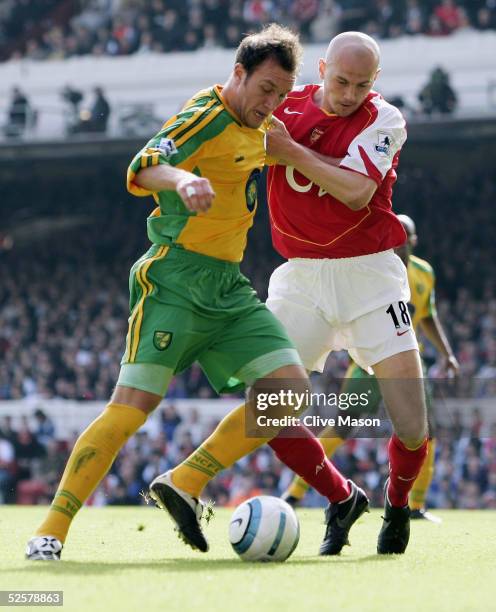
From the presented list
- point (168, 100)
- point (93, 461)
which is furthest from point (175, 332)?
point (168, 100)

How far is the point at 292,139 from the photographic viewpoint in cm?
572

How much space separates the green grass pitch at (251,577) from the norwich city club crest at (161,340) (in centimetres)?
89

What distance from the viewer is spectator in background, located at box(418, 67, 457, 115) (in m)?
21.6

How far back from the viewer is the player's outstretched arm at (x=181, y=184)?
4469 millimetres

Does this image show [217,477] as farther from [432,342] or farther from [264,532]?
[264,532]

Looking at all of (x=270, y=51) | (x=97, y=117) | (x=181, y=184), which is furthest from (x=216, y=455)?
(x=97, y=117)

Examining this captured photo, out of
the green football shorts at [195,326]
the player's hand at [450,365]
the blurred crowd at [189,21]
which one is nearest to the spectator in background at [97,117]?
the blurred crowd at [189,21]

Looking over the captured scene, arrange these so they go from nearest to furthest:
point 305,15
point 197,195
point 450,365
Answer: point 197,195 < point 450,365 < point 305,15

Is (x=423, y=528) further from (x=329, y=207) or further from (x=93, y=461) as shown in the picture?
(x=93, y=461)

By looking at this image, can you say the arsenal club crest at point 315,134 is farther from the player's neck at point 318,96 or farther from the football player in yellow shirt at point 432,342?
the football player in yellow shirt at point 432,342

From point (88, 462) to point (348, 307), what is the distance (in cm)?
150

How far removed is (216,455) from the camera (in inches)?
217

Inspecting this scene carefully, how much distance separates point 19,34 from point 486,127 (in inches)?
467

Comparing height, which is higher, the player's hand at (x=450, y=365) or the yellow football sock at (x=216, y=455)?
the yellow football sock at (x=216, y=455)
